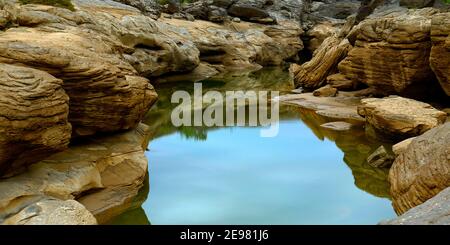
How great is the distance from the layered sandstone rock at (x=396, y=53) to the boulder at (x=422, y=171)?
1057 centimetres

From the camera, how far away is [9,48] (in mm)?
9688

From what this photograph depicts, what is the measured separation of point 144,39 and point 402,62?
16.0 meters

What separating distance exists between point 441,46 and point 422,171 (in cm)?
1039

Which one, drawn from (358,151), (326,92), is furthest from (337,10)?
(358,151)

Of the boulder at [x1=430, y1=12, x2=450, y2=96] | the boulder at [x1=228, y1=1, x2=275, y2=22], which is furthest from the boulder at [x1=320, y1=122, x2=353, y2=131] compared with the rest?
the boulder at [x1=228, y1=1, x2=275, y2=22]

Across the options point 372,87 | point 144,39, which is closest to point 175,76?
point 144,39

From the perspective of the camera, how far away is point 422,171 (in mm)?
8297

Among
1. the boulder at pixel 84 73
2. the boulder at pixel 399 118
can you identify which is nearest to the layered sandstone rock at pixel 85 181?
the boulder at pixel 84 73

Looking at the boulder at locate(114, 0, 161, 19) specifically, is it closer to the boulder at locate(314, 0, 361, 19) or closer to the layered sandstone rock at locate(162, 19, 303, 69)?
the layered sandstone rock at locate(162, 19, 303, 69)

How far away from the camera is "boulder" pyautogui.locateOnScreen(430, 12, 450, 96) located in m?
16.8

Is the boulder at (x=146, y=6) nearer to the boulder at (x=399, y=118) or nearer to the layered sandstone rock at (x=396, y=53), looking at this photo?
the layered sandstone rock at (x=396, y=53)

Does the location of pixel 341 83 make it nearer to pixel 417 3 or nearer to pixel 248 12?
pixel 417 3

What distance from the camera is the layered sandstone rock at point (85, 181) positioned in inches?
321
